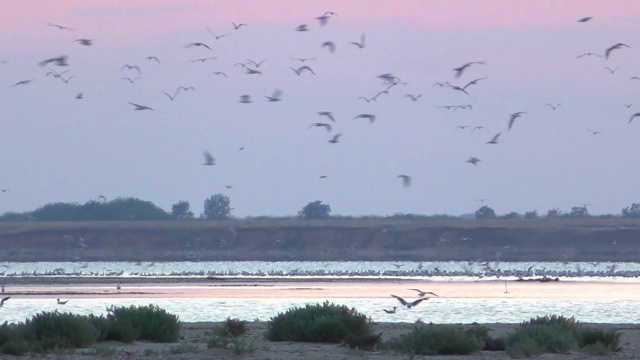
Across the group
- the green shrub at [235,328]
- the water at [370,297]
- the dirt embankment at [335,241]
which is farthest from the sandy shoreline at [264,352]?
the dirt embankment at [335,241]

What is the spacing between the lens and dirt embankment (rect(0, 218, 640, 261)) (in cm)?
11562

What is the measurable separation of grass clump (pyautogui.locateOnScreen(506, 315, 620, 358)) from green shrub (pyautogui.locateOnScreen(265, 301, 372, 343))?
298 cm

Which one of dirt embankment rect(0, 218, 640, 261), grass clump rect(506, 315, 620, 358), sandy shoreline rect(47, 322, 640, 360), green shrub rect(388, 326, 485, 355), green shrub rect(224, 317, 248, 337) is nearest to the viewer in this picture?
sandy shoreline rect(47, 322, 640, 360)

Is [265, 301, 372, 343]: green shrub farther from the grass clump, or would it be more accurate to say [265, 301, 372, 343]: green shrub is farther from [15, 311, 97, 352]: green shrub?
[15, 311, 97, 352]: green shrub

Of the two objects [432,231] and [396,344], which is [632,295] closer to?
[396,344]

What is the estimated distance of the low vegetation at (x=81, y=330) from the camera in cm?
2272

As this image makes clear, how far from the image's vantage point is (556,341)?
23.5 meters

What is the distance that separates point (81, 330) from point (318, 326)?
446 centimetres

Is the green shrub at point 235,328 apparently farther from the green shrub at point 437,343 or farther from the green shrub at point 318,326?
the green shrub at point 437,343

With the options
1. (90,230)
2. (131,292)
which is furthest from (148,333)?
(90,230)

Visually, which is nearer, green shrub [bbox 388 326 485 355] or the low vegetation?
the low vegetation

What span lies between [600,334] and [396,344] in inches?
151

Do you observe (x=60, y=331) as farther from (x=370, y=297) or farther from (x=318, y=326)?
(x=370, y=297)

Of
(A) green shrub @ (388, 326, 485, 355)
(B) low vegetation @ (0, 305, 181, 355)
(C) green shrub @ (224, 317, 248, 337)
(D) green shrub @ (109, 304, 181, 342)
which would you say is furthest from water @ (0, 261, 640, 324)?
(A) green shrub @ (388, 326, 485, 355)
